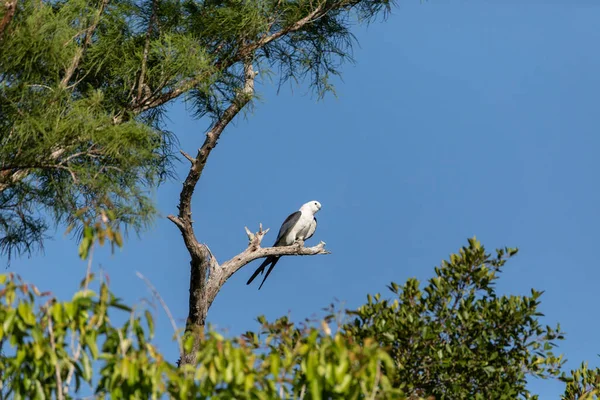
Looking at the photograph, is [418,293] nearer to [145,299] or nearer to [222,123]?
[145,299]

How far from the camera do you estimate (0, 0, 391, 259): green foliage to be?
788cm

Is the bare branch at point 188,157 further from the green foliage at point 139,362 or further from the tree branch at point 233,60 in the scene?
the green foliage at point 139,362

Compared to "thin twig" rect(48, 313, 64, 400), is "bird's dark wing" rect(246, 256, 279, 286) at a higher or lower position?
higher

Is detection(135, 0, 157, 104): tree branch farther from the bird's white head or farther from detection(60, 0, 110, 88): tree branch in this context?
the bird's white head

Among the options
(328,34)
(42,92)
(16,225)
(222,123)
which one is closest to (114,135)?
(42,92)

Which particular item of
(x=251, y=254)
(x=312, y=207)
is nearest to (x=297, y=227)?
(x=312, y=207)

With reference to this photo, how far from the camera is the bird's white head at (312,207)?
11.9 metres

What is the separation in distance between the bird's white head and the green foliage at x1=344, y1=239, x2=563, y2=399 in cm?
580

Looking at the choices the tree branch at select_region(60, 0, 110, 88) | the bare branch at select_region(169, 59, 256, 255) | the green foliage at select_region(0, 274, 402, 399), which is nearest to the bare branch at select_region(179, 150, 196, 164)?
the bare branch at select_region(169, 59, 256, 255)

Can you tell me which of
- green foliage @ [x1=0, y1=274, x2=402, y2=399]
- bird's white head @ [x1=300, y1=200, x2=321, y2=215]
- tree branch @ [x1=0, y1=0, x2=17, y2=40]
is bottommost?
green foliage @ [x1=0, y1=274, x2=402, y2=399]

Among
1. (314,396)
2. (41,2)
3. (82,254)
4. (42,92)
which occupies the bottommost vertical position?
(314,396)

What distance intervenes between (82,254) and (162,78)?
4.79 metres

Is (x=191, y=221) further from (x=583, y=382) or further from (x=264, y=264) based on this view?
(x=583, y=382)

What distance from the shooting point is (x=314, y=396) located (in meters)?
3.63
